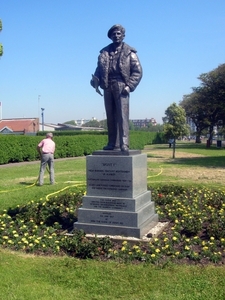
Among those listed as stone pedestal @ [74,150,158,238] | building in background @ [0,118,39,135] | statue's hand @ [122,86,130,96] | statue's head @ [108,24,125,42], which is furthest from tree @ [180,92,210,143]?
stone pedestal @ [74,150,158,238]

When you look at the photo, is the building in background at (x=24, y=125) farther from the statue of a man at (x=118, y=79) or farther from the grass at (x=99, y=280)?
the grass at (x=99, y=280)

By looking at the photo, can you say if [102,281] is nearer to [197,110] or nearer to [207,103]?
[207,103]

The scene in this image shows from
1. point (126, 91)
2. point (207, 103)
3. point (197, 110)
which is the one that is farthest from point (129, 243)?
point (197, 110)

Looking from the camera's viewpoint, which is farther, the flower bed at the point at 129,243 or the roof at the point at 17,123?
the roof at the point at 17,123

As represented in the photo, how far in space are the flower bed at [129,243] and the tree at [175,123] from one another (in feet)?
60.6

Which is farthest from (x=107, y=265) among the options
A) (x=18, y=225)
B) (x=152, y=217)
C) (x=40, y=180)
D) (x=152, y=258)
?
(x=40, y=180)

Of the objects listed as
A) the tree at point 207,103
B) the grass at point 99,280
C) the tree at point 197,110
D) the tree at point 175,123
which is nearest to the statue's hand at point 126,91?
the grass at point 99,280

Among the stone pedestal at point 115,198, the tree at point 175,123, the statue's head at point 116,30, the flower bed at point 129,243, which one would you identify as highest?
the statue's head at point 116,30

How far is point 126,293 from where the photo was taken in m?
4.41

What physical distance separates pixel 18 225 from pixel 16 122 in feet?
230

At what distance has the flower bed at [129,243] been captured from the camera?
560 centimetres

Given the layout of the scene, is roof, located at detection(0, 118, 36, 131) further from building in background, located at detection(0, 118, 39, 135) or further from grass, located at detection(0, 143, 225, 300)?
grass, located at detection(0, 143, 225, 300)

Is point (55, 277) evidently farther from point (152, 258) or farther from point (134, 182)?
point (134, 182)

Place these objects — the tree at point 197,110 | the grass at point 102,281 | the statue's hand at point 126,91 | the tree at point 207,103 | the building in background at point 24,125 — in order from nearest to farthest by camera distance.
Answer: the grass at point 102,281
the statue's hand at point 126,91
the tree at point 207,103
the tree at point 197,110
the building in background at point 24,125
